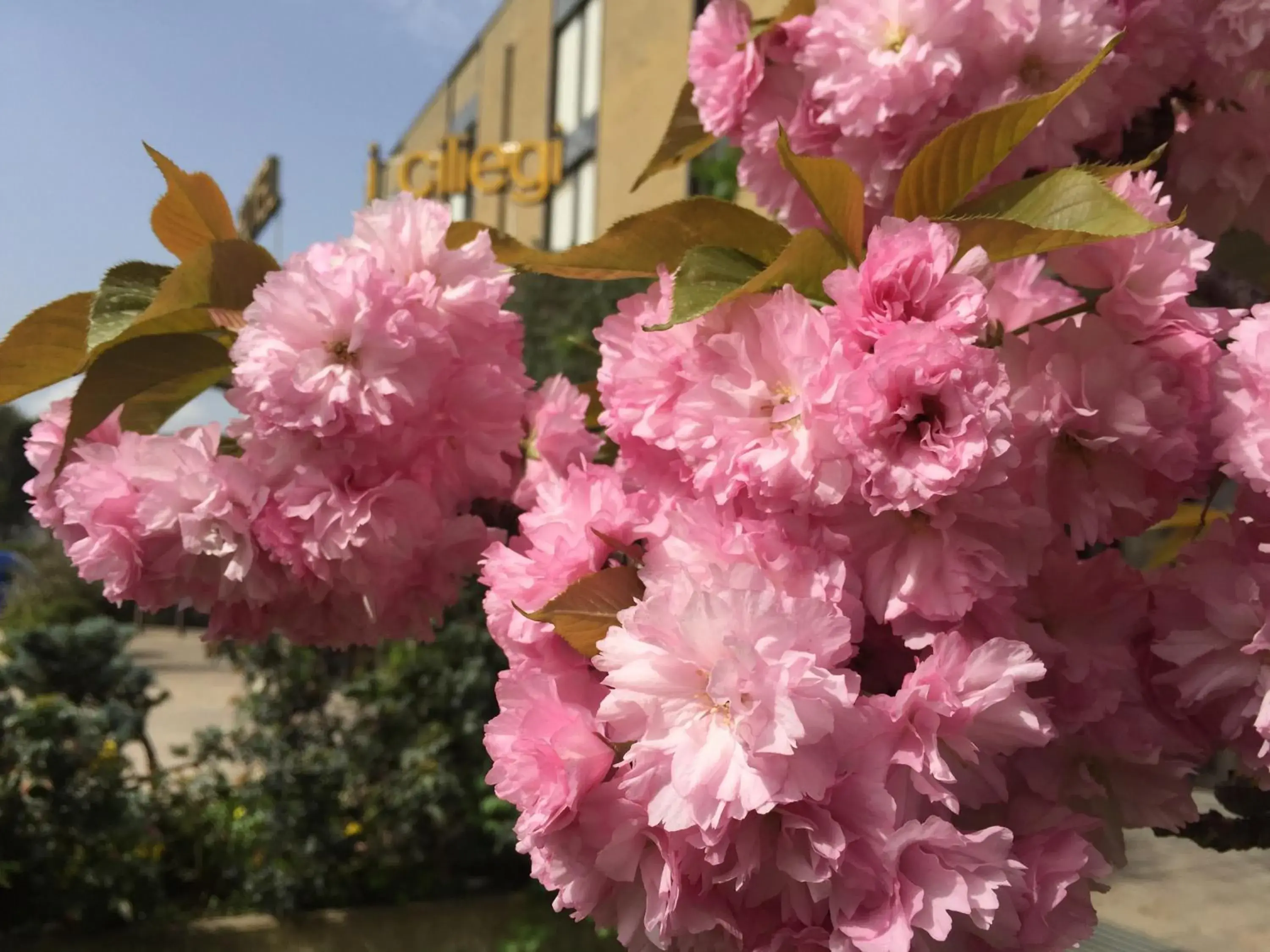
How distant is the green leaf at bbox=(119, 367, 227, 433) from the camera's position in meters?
0.55

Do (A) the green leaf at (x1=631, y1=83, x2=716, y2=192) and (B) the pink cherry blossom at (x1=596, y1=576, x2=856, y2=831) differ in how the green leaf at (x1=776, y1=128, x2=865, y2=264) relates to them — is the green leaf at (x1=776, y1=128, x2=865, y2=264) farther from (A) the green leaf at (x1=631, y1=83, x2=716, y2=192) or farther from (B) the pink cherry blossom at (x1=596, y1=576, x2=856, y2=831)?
(A) the green leaf at (x1=631, y1=83, x2=716, y2=192)

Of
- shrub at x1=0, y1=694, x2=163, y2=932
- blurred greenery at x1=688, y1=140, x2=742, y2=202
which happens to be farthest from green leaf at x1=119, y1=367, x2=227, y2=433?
blurred greenery at x1=688, y1=140, x2=742, y2=202

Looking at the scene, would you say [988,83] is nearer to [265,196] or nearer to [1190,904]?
[1190,904]

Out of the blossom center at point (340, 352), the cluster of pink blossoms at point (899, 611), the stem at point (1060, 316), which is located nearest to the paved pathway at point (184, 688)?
the blossom center at point (340, 352)

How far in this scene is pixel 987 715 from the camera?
1.20 ft

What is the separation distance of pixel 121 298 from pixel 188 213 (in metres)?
0.07

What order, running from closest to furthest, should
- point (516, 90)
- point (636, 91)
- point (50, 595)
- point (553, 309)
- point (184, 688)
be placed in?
point (553, 309) → point (50, 595) → point (184, 688) → point (636, 91) → point (516, 90)

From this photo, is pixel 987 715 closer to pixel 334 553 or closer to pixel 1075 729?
→ pixel 1075 729

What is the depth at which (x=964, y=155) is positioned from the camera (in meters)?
0.41

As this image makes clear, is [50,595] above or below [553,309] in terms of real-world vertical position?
below

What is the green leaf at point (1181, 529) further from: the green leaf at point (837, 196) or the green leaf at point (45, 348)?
the green leaf at point (45, 348)

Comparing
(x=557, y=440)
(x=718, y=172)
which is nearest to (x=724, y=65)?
(x=557, y=440)

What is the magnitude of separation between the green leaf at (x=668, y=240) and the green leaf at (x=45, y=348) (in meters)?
0.28

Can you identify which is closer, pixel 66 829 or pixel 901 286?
pixel 901 286
